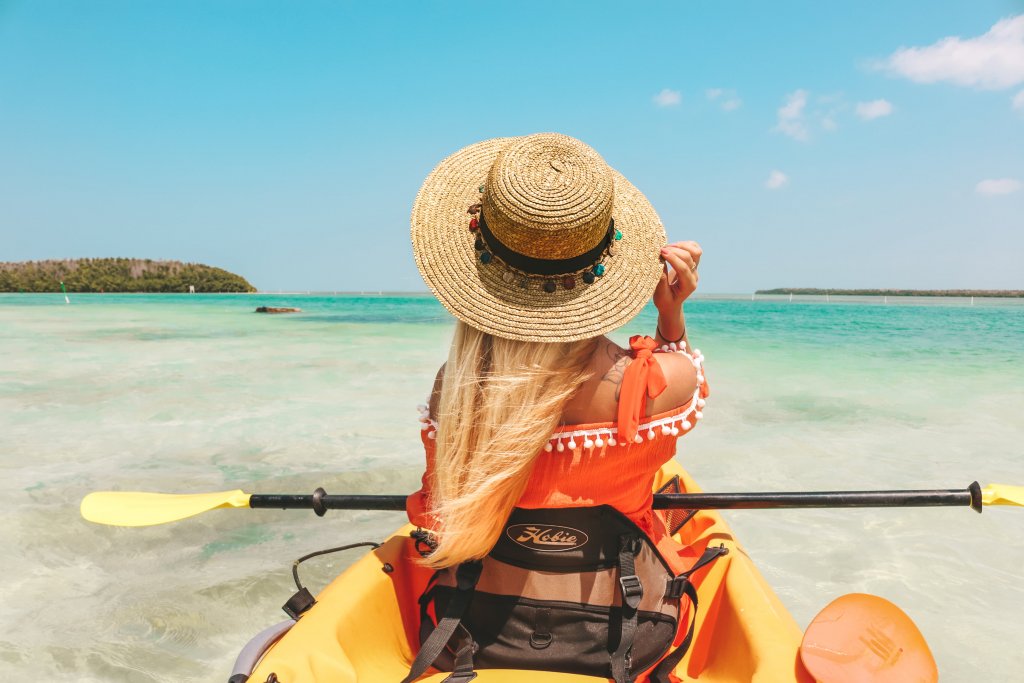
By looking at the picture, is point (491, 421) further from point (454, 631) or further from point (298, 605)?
point (298, 605)

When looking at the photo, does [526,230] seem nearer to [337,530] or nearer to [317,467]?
[337,530]

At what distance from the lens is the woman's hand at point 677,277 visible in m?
1.43

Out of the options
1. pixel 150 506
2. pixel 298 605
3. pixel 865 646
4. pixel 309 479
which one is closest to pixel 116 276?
pixel 309 479

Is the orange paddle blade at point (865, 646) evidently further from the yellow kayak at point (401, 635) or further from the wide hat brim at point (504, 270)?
the wide hat brim at point (504, 270)

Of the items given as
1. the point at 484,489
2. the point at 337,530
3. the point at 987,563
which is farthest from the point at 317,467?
the point at 987,563

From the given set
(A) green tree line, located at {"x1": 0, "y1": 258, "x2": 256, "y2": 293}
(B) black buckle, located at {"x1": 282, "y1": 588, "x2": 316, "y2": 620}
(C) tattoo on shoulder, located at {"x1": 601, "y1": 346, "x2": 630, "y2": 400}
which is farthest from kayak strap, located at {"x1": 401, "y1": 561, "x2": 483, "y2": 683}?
(A) green tree line, located at {"x1": 0, "y1": 258, "x2": 256, "y2": 293}

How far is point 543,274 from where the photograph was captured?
126 cm

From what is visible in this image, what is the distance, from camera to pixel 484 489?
1.31 meters

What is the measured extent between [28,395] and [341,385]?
3.68 metres

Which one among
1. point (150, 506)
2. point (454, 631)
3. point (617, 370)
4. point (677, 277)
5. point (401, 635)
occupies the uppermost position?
point (677, 277)

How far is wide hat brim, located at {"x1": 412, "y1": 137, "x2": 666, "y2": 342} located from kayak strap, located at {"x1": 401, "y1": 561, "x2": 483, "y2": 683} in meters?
0.64

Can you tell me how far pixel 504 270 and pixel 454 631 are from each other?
34.0 inches

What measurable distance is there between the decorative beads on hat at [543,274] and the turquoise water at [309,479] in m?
0.41

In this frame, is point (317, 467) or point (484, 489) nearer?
point (484, 489)
